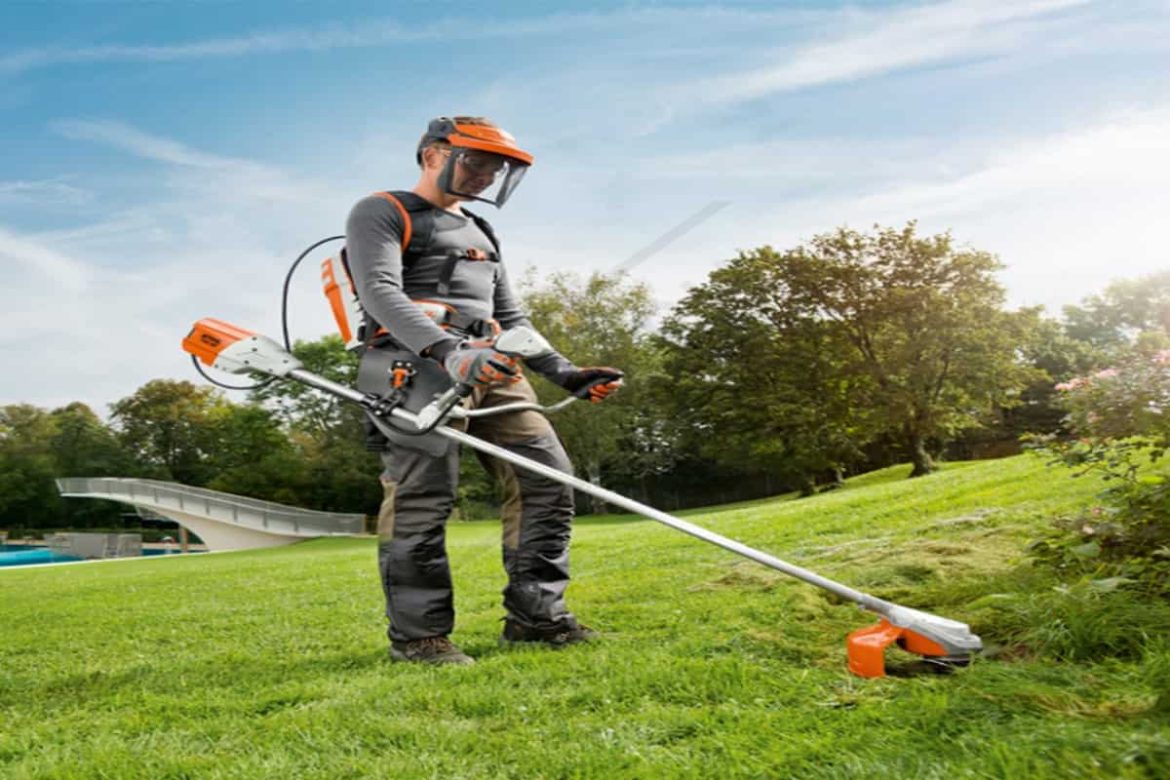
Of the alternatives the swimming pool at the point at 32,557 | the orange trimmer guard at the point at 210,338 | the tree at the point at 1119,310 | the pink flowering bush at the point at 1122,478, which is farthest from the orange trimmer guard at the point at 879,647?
the tree at the point at 1119,310

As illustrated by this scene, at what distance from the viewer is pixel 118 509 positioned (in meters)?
40.8

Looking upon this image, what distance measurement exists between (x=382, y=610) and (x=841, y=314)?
25.3 metres

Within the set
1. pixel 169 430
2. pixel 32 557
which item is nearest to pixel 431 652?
pixel 32 557

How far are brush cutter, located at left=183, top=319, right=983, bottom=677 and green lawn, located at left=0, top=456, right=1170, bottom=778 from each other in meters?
0.13

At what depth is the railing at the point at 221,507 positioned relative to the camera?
3024 cm

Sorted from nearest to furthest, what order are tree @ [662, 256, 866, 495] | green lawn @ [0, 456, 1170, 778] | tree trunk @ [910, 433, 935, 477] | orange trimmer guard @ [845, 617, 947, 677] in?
1. green lawn @ [0, 456, 1170, 778]
2. orange trimmer guard @ [845, 617, 947, 677]
3. tree trunk @ [910, 433, 935, 477]
4. tree @ [662, 256, 866, 495]

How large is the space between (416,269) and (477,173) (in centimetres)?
45

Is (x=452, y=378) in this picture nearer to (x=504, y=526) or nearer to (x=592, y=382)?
(x=592, y=382)

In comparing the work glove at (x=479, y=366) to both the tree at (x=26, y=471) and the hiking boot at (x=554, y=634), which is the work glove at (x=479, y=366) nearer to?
the hiking boot at (x=554, y=634)

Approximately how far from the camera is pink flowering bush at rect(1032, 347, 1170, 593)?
11.8 feet

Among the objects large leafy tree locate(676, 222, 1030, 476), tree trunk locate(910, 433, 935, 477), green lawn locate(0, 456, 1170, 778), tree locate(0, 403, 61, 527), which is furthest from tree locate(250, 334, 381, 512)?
green lawn locate(0, 456, 1170, 778)

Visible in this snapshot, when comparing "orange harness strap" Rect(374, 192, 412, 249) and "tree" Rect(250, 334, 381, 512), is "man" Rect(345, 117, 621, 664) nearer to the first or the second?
"orange harness strap" Rect(374, 192, 412, 249)

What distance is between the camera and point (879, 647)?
9.52 feet

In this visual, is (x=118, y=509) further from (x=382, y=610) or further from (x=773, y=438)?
(x=382, y=610)
